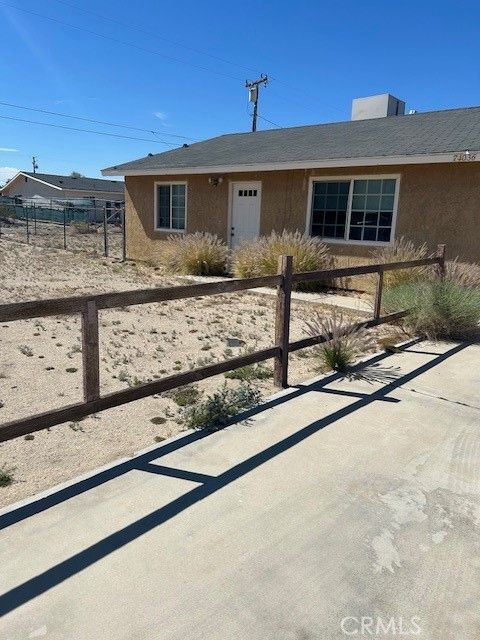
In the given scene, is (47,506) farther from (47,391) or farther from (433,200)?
(433,200)

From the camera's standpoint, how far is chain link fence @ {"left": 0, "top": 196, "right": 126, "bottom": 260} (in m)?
20.9

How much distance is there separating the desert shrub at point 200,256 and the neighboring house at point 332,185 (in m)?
1.01

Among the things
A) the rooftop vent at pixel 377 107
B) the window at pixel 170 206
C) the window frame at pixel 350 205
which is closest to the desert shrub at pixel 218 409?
the window frame at pixel 350 205

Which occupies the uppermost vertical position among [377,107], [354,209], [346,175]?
[377,107]

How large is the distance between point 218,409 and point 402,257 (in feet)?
22.8

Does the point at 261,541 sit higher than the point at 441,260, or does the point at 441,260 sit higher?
the point at 441,260

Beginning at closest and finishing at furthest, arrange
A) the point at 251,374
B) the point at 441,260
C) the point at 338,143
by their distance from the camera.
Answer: the point at 251,374 → the point at 441,260 → the point at 338,143

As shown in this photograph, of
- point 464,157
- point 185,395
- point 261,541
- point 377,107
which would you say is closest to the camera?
point 261,541

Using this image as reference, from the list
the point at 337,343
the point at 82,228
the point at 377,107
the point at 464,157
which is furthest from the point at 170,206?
the point at 82,228

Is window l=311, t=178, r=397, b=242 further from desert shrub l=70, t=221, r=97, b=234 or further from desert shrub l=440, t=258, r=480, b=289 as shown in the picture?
desert shrub l=70, t=221, r=97, b=234

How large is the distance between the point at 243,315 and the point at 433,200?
482cm

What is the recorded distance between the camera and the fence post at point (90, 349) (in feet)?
10.9

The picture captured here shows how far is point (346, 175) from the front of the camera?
457 inches

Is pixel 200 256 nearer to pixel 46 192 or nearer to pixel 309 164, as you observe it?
pixel 309 164
